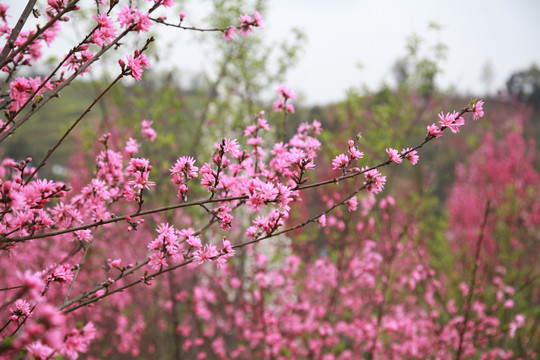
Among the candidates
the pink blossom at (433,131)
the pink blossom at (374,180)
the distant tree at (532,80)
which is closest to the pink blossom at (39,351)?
the pink blossom at (374,180)

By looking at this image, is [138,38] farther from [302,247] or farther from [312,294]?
[312,294]

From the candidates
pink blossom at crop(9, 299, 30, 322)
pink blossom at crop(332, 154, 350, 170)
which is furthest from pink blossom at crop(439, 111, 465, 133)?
pink blossom at crop(9, 299, 30, 322)

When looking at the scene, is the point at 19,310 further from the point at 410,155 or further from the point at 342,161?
the point at 410,155

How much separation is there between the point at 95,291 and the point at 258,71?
5.75 meters

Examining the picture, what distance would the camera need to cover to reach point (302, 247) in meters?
6.82

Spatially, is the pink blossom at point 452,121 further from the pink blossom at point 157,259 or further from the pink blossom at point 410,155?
the pink blossom at point 157,259

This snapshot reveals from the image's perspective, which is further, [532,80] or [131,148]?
[532,80]

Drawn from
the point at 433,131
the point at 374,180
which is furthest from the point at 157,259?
the point at 433,131

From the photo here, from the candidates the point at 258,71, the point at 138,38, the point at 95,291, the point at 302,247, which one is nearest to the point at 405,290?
the point at 302,247

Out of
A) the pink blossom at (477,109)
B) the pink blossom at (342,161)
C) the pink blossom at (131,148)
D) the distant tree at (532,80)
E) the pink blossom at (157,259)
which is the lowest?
the pink blossom at (157,259)

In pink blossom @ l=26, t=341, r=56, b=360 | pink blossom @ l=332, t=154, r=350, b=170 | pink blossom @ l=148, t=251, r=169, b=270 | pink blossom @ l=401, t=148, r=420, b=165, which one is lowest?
pink blossom @ l=26, t=341, r=56, b=360

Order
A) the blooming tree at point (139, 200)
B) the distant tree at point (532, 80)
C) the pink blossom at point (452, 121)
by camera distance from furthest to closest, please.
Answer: the distant tree at point (532, 80) < the pink blossom at point (452, 121) < the blooming tree at point (139, 200)

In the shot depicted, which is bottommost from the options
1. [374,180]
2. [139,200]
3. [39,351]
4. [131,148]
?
[39,351]

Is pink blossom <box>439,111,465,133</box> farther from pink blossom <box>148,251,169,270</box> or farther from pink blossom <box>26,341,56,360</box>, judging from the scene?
pink blossom <box>26,341,56,360</box>
